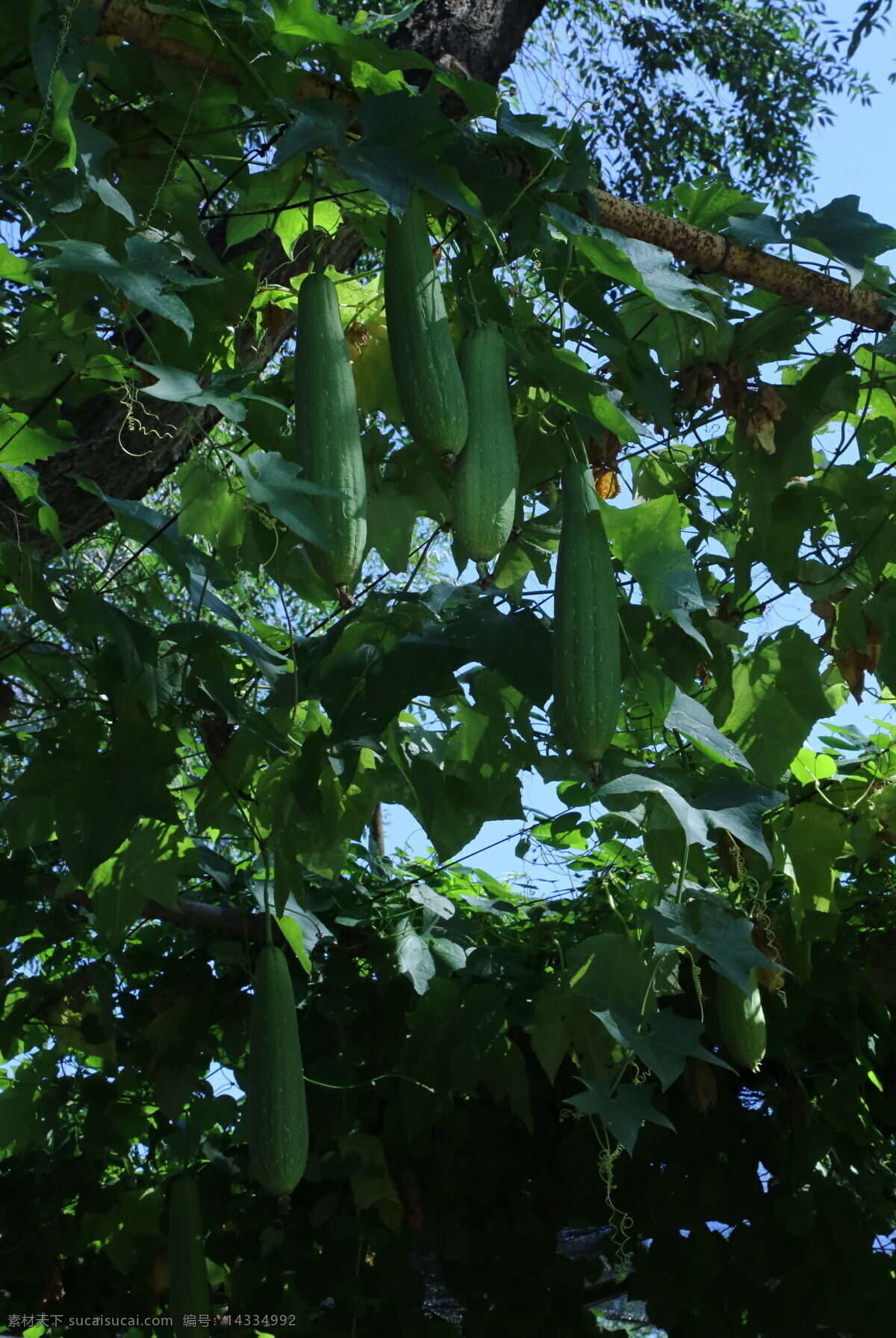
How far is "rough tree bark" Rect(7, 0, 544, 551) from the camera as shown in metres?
2.24

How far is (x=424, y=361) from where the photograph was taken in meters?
1.21

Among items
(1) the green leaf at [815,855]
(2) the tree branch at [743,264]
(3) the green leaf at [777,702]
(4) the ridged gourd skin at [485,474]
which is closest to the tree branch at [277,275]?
(2) the tree branch at [743,264]

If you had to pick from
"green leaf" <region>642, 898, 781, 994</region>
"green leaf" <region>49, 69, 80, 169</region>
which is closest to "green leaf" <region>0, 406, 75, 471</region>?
"green leaf" <region>49, 69, 80, 169</region>

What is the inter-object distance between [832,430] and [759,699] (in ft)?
2.34

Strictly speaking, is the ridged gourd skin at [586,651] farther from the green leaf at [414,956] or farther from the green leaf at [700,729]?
the green leaf at [414,956]

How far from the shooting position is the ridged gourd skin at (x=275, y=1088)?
5.13 feet

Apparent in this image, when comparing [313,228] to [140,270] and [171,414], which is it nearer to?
[140,270]

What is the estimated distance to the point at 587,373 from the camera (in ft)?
4.87

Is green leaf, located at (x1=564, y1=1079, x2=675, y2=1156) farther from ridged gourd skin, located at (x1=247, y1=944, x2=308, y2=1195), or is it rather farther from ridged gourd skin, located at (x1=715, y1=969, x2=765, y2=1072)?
ridged gourd skin, located at (x1=715, y1=969, x2=765, y2=1072)

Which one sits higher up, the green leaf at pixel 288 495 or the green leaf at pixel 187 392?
the green leaf at pixel 187 392

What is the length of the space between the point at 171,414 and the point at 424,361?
128cm

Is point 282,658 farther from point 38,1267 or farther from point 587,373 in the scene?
point 38,1267

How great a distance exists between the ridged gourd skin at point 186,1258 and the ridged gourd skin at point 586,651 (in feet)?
5.41

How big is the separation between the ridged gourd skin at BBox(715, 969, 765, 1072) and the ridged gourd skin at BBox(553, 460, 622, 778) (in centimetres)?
89
